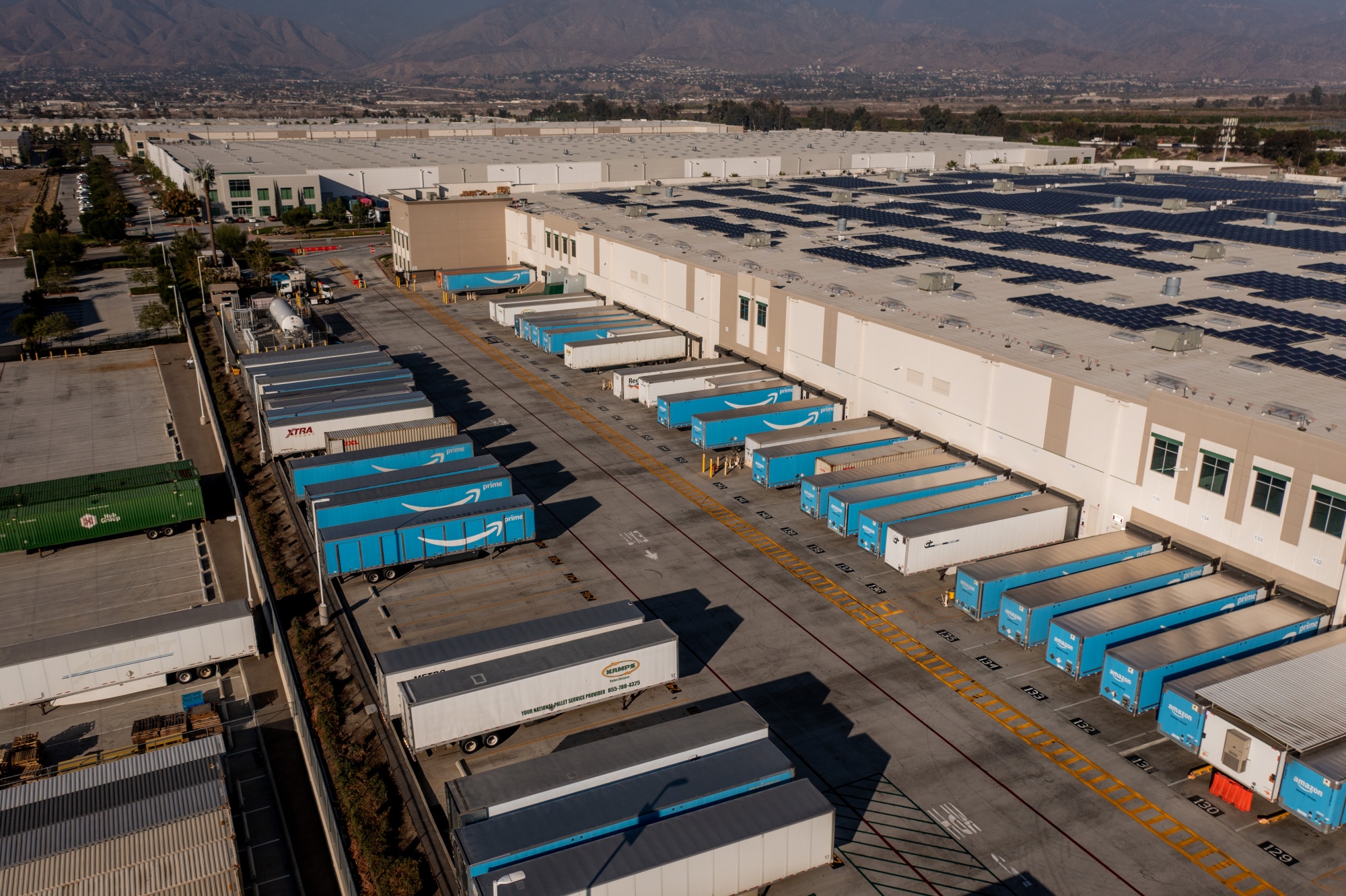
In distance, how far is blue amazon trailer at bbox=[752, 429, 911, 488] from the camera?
56.2 m

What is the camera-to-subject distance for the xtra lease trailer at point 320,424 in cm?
5997

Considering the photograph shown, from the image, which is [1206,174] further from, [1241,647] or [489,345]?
[1241,647]

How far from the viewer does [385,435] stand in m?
58.9

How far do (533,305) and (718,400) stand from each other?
114 feet

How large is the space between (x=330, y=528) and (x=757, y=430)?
27074 millimetres

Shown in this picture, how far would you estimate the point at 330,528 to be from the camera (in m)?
47.1

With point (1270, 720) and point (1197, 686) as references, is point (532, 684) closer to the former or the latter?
point (1197, 686)

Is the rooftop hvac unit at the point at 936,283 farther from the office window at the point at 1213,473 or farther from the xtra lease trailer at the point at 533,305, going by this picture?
the xtra lease trailer at the point at 533,305

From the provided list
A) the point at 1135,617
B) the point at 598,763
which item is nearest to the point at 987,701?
the point at 1135,617

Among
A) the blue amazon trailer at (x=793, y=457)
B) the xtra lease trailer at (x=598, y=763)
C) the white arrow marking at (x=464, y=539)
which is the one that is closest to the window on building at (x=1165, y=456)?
the blue amazon trailer at (x=793, y=457)

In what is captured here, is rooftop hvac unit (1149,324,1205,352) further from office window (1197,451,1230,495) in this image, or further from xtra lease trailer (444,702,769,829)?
xtra lease trailer (444,702,769,829)

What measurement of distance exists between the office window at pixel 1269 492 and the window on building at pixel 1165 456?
3499 mm

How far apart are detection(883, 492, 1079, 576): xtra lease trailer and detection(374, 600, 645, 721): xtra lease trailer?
14.4m

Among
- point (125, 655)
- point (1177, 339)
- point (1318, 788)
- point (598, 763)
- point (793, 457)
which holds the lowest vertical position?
point (125, 655)
